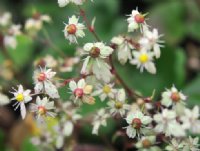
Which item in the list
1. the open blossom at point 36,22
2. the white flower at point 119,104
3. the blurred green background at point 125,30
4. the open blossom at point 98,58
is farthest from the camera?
the blurred green background at point 125,30

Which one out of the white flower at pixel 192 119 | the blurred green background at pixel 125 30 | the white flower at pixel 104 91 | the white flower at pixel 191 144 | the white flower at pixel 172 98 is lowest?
the white flower at pixel 191 144

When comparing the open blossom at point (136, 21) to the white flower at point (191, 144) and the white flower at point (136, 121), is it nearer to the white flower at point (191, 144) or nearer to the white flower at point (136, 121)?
the white flower at point (136, 121)

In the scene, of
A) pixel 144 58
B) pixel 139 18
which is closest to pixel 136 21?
pixel 139 18

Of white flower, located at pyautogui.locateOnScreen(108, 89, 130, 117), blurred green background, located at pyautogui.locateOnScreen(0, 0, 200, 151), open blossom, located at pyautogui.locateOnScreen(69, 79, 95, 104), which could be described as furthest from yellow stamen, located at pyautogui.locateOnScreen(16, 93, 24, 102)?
blurred green background, located at pyautogui.locateOnScreen(0, 0, 200, 151)

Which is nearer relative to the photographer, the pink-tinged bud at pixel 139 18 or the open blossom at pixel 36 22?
the pink-tinged bud at pixel 139 18

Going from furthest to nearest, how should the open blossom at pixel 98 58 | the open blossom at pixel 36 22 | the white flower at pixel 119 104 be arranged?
the open blossom at pixel 36 22, the white flower at pixel 119 104, the open blossom at pixel 98 58

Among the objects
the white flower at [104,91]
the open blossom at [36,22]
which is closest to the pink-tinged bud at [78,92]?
the white flower at [104,91]

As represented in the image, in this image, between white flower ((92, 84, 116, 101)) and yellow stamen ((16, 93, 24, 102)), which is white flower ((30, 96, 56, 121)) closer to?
yellow stamen ((16, 93, 24, 102))
